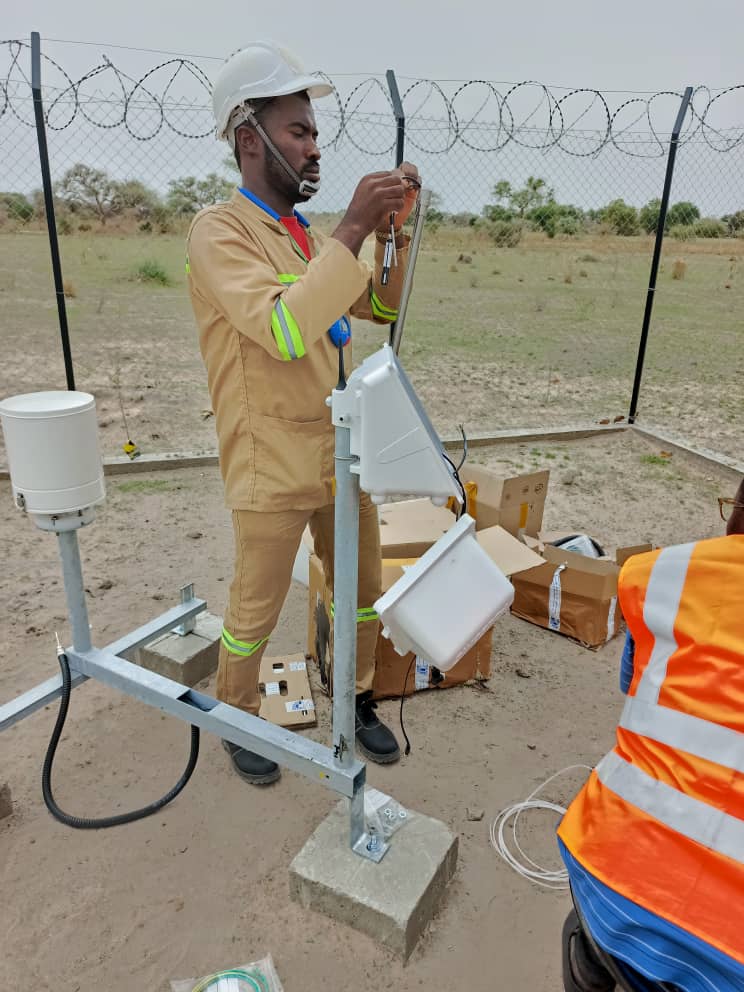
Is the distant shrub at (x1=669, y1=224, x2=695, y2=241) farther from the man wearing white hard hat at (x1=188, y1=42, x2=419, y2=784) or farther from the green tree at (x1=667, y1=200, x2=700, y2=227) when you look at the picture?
the man wearing white hard hat at (x1=188, y1=42, x2=419, y2=784)

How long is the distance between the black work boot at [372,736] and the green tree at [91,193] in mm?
11453

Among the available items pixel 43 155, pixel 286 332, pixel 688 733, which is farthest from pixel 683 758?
pixel 43 155

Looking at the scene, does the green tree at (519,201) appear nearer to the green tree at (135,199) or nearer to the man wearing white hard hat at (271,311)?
the green tree at (135,199)

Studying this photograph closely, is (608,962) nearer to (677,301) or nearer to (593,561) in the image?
(593,561)

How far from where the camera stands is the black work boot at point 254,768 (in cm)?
231

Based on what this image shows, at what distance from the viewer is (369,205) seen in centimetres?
174

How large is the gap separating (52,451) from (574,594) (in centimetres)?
224

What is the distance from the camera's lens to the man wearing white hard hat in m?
1.72

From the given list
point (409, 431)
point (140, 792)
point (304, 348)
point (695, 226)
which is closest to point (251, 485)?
point (304, 348)

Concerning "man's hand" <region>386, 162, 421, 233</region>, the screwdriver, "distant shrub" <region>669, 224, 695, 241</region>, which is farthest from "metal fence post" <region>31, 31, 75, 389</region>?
"distant shrub" <region>669, 224, 695, 241</region>

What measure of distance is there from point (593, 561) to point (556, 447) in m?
2.73

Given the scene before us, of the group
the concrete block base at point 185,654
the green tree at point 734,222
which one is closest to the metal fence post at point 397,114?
the concrete block base at point 185,654

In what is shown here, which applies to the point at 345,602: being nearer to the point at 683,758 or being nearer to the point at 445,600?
the point at 445,600

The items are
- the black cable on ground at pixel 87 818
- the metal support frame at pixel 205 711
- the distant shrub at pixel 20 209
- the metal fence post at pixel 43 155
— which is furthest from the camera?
the distant shrub at pixel 20 209
